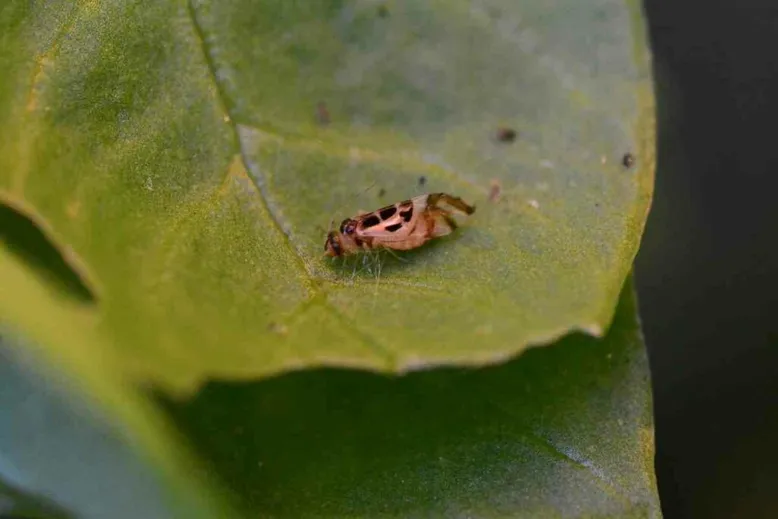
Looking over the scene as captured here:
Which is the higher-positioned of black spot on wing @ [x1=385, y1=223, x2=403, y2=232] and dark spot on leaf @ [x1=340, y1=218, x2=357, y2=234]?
dark spot on leaf @ [x1=340, y1=218, x2=357, y2=234]

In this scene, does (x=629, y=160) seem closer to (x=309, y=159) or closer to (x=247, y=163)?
(x=309, y=159)

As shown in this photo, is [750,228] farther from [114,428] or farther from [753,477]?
[114,428]

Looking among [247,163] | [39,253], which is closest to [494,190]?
[247,163]

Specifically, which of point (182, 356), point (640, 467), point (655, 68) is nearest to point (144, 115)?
point (182, 356)

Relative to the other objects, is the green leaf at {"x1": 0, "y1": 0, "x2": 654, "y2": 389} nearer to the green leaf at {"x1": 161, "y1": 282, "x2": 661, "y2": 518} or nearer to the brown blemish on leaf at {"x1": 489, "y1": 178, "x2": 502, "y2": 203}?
the brown blemish on leaf at {"x1": 489, "y1": 178, "x2": 502, "y2": 203}

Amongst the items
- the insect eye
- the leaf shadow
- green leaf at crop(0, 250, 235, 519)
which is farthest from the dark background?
the leaf shadow

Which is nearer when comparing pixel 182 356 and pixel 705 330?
pixel 182 356
